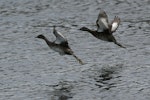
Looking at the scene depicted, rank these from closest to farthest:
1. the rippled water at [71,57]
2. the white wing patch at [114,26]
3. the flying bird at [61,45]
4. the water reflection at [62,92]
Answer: the water reflection at [62,92], the rippled water at [71,57], the flying bird at [61,45], the white wing patch at [114,26]

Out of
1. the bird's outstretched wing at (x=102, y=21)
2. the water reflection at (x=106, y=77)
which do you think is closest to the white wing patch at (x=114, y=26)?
the bird's outstretched wing at (x=102, y=21)

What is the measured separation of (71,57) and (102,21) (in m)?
1.99

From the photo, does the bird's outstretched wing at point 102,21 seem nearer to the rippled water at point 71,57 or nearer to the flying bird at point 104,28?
the flying bird at point 104,28

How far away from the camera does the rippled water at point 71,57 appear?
20125mm

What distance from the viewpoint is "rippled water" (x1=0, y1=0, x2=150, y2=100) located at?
2012 centimetres

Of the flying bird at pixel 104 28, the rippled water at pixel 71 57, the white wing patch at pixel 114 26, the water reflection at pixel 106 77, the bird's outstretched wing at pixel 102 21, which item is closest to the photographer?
the rippled water at pixel 71 57

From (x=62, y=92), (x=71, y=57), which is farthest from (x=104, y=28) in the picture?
(x=62, y=92)

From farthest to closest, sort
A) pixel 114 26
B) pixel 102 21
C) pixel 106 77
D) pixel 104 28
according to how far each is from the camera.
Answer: pixel 114 26
pixel 104 28
pixel 102 21
pixel 106 77

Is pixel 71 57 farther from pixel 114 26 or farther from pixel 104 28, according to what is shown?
pixel 114 26

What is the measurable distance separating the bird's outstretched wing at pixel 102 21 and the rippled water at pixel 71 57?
1.10 metres

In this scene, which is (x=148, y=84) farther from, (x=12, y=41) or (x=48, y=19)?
(x=48, y=19)

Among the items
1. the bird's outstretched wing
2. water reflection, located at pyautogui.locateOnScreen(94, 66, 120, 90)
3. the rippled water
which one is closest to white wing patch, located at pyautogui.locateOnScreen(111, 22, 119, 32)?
the bird's outstretched wing

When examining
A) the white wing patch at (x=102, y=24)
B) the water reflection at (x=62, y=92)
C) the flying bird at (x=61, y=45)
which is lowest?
the water reflection at (x=62, y=92)

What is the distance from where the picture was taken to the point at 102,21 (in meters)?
23.4
